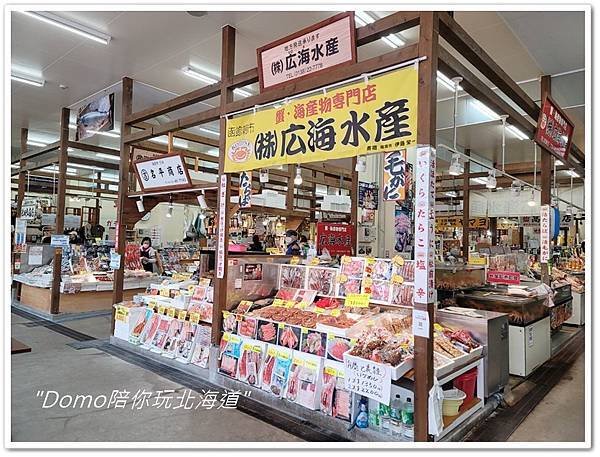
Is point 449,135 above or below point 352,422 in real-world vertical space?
above

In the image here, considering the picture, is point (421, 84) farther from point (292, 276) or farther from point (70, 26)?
point (70, 26)

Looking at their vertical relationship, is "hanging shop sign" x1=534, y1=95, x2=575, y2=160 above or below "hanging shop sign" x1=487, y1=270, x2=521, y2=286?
above

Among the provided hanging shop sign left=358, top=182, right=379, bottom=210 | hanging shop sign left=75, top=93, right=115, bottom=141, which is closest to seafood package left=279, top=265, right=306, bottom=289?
hanging shop sign left=358, top=182, right=379, bottom=210

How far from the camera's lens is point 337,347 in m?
3.85

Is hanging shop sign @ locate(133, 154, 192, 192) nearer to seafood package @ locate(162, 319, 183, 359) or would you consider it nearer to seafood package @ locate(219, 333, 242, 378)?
seafood package @ locate(162, 319, 183, 359)

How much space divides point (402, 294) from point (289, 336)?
49.4 inches

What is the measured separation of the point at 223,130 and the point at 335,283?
2.23m

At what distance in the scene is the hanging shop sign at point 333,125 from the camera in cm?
334

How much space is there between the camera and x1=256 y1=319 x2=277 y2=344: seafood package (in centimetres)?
435

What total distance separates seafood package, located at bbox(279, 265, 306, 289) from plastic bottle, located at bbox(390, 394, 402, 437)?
2051 mm

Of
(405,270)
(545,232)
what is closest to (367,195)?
(545,232)
